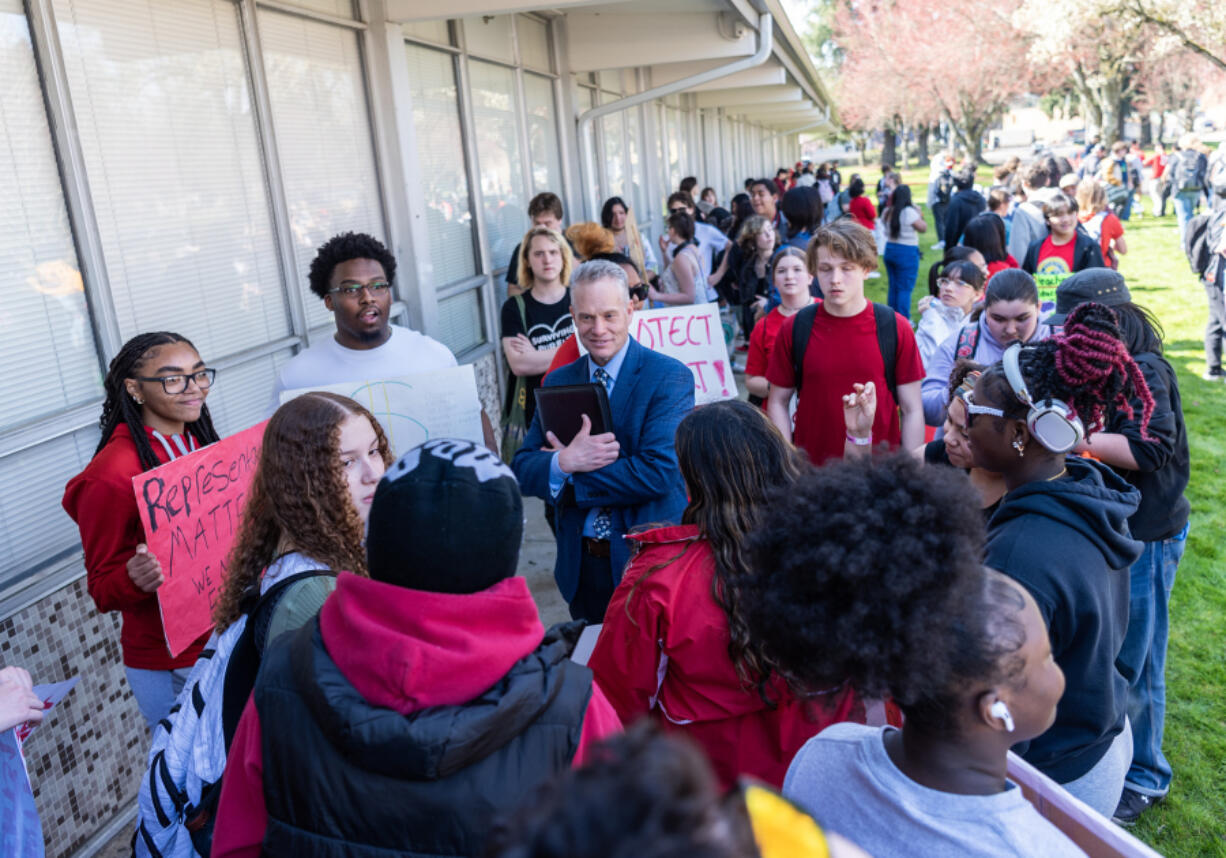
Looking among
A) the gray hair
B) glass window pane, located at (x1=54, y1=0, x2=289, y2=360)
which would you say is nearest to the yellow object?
the gray hair

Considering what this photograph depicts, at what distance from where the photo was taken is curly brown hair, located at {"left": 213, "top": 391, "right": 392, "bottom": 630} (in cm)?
204

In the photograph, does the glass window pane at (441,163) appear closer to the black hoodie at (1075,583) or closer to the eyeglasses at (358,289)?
the eyeglasses at (358,289)

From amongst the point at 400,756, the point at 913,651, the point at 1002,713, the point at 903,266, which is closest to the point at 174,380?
the point at 400,756

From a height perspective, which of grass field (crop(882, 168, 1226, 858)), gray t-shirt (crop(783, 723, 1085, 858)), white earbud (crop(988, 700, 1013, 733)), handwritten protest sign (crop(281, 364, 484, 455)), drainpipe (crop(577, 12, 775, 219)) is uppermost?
drainpipe (crop(577, 12, 775, 219))

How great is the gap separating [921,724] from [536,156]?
7.89 metres

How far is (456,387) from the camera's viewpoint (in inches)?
136

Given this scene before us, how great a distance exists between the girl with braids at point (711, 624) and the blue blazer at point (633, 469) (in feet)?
2.45

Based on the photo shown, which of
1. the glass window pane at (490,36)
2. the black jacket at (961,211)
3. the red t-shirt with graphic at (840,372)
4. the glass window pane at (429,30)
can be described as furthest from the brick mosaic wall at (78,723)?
the black jacket at (961,211)

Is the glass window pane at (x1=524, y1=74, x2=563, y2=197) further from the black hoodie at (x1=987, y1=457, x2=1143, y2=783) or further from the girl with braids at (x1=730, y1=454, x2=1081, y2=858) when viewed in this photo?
the girl with braids at (x1=730, y1=454, x2=1081, y2=858)

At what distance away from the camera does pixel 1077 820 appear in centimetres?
150

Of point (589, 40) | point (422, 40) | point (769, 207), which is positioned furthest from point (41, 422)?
point (769, 207)

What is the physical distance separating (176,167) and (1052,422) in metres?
3.63

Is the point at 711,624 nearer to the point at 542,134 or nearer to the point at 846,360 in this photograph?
the point at 846,360

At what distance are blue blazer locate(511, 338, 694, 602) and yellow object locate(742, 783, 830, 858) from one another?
2163 millimetres
